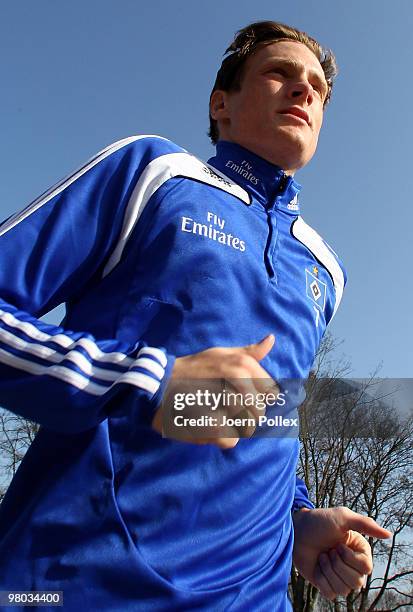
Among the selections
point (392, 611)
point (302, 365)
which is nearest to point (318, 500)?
point (392, 611)

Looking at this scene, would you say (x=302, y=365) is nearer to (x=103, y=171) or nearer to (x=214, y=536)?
(x=214, y=536)

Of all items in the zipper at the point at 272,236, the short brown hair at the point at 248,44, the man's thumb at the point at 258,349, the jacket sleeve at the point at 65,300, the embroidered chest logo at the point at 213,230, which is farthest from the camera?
the short brown hair at the point at 248,44

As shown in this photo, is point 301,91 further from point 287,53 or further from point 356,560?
point 356,560

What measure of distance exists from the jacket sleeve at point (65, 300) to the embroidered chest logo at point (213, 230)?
8.1 inches

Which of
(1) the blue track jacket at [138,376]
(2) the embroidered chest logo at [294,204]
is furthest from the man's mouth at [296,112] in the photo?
(1) the blue track jacket at [138,376]

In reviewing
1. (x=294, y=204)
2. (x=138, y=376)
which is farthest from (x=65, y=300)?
(x=294, y=204)

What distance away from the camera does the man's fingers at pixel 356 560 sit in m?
1.72

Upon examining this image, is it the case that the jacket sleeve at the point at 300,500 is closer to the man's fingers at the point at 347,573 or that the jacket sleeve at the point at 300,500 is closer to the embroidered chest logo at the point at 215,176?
the man's fingers at the point at 347,573

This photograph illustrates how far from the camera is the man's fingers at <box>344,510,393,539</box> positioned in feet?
5.71

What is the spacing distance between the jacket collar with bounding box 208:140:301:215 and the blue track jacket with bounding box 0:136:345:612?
16 cm

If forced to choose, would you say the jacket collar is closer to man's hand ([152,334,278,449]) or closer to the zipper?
the zipper

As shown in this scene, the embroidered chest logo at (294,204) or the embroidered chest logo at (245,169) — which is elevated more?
the embroidered chest logo at (245,169)

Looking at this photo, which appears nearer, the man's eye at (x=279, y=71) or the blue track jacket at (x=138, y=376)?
the blue track jacket at (x=138, y=376)

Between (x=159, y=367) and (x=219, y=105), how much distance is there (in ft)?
5.68
